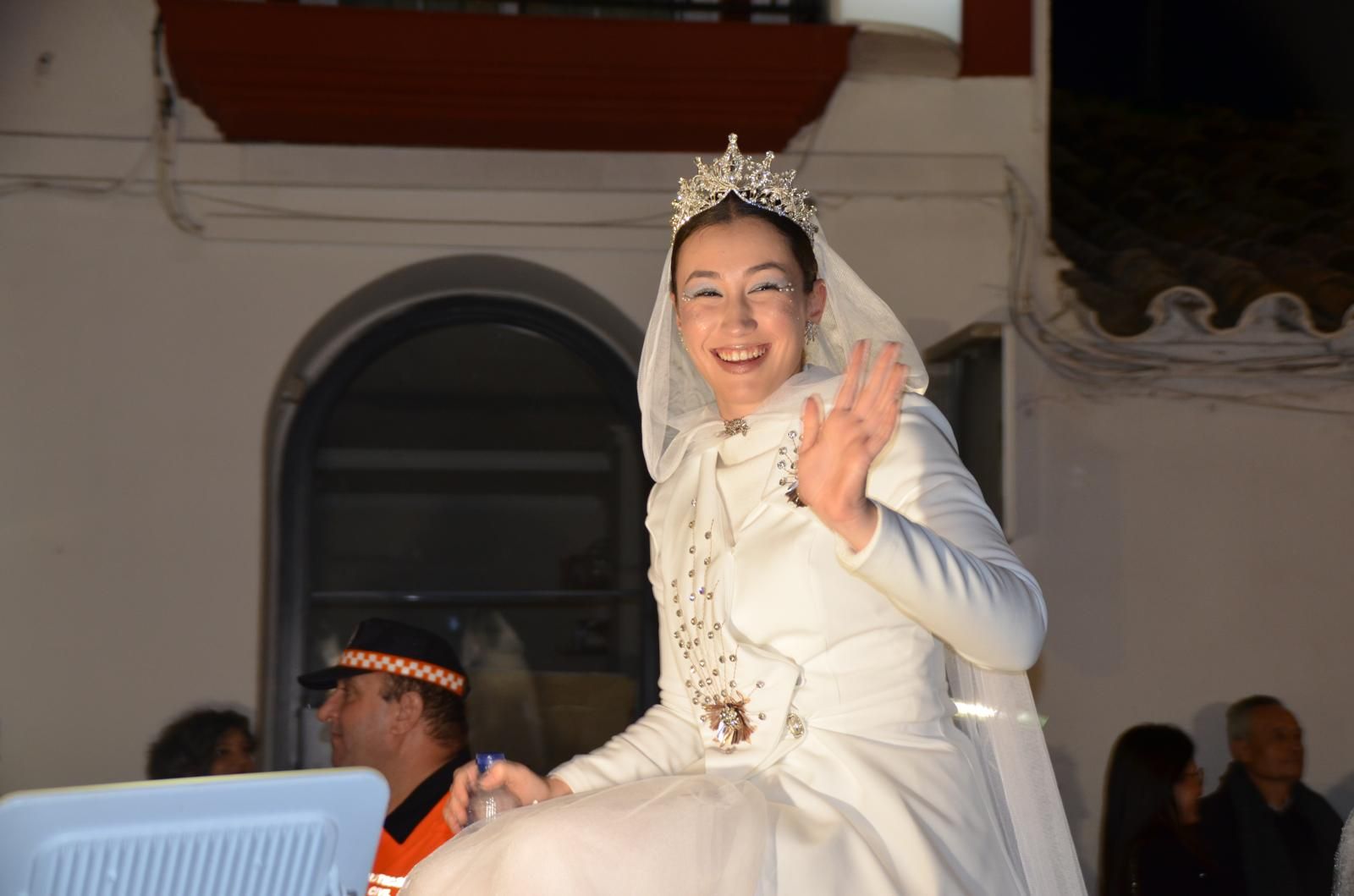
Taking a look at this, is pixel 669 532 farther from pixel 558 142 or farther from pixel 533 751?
pixel 533 751

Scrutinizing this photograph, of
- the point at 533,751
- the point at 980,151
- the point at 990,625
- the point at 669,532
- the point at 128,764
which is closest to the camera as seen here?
the point at 990,625

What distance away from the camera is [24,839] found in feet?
5.48

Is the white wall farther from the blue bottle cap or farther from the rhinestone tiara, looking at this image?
the blue bottle cap

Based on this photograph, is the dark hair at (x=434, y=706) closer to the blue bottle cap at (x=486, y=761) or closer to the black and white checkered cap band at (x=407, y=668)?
the black and white checkered cap band at (x=407, y=668)

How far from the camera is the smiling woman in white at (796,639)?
200 centimetres

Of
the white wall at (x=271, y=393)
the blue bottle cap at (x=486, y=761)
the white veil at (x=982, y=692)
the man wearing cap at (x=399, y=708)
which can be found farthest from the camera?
the white wall at (x=271, y=393)

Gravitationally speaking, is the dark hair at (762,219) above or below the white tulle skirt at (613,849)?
above

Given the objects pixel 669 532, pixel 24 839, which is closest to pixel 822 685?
pixel 669 532

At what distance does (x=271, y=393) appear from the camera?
17.7ft

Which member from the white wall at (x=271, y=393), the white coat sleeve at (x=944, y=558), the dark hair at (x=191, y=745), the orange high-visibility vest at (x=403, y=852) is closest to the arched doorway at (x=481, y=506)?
the white wall at (x=271, y=393)

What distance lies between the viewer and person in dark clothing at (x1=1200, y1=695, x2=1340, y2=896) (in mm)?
4691

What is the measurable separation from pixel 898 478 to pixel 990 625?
0.30m

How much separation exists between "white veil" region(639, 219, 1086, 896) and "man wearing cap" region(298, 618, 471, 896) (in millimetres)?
1316

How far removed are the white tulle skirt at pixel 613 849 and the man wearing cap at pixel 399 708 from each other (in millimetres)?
1641
